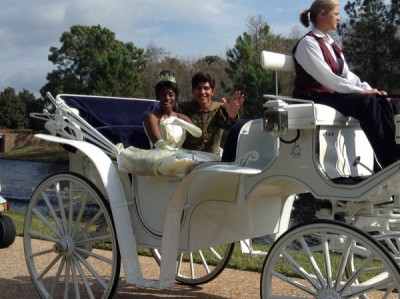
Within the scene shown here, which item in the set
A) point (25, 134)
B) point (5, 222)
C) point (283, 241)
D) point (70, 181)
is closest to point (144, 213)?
point (70, 181)

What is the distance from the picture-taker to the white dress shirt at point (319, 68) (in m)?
4.29

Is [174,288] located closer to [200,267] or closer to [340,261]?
[200,267]

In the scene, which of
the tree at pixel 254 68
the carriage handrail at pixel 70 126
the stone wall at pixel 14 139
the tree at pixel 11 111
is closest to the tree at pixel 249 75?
the tree at pixel 254 68

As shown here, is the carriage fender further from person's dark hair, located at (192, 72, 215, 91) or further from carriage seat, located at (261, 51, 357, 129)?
carriage seat, located at (261, 51, 357, 129)

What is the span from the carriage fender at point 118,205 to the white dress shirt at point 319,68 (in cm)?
171

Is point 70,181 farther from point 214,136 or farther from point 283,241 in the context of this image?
point 283,241

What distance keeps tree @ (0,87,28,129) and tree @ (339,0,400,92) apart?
51.9 meters

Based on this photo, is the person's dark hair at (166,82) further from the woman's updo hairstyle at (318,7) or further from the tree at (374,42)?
the tree at (374,42)

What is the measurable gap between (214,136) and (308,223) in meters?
1.87

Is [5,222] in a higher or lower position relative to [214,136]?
lower

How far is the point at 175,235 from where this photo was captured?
494cm

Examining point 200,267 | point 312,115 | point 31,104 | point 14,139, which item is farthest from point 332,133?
point 31,104

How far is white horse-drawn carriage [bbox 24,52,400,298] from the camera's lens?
13.2 feet

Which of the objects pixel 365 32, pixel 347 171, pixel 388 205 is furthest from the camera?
pixel 365 32
